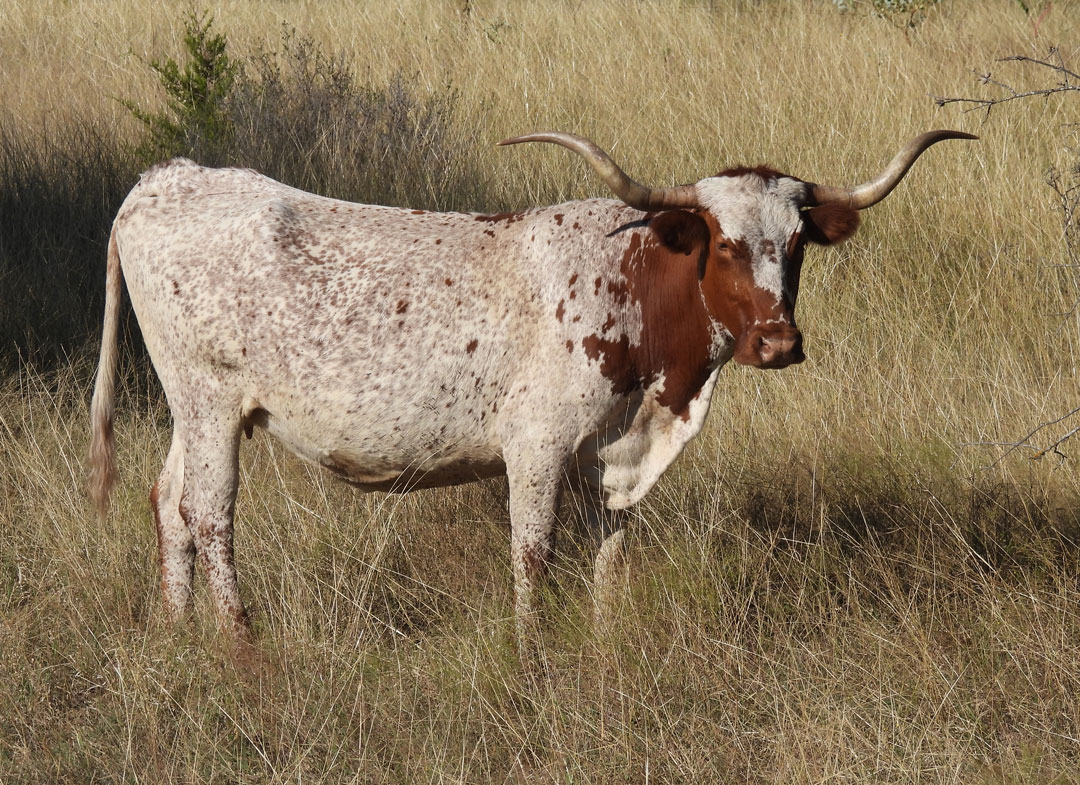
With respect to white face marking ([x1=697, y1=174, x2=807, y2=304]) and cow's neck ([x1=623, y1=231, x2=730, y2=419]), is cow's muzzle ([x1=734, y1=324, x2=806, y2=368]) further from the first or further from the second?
cow's neck ([x1=623, y1=231, x2=730, y2=419])

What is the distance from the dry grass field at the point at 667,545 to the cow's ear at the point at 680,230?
3.71 ft

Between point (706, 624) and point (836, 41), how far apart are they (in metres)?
7.59

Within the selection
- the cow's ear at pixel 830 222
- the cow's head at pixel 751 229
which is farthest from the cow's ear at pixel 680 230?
the cow's ear at pixel 830 222

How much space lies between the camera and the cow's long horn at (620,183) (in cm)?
349

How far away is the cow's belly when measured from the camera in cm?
387

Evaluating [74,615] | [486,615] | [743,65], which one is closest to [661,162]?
[743,65]

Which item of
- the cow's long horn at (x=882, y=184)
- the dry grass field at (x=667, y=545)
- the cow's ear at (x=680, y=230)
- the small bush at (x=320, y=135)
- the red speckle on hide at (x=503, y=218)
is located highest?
the cow's long horn at (x=882, y=184)

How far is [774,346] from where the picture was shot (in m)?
3.41

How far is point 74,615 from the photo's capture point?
420 cm

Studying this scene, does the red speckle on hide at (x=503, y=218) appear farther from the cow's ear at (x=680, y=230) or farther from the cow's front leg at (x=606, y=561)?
the cow's front leg at (x=606, y=561)

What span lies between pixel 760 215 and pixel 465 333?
997 mm

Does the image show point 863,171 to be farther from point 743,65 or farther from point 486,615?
point 486,615

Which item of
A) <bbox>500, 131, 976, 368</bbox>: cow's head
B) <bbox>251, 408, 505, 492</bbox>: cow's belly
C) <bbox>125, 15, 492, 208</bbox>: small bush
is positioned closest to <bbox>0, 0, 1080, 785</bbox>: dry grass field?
<bbox>125, 15, 492, 208</bbox>: small bush

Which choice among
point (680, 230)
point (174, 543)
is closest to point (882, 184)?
point (680, 230)
